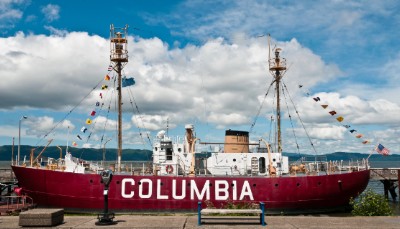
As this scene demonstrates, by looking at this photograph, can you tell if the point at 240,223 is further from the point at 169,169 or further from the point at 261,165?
the point at 261,165

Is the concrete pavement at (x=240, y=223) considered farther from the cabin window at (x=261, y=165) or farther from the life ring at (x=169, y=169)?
the cabin window at (x=261, y=165)

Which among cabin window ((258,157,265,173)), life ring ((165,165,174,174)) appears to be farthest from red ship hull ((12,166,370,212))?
cabin window ((258,157,265,173))

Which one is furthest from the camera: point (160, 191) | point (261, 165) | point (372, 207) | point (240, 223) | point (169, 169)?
point (261, 165)

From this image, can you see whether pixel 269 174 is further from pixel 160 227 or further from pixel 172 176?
pixel 160 227

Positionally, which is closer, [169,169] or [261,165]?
[169,169]

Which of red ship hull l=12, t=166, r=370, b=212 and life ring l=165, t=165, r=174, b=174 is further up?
life ring l=165, t=165, r=174, b=174

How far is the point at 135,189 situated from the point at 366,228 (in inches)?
558

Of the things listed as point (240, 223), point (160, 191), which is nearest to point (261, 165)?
point (160, 191)

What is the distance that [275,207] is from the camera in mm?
24141

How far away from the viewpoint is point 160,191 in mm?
23812

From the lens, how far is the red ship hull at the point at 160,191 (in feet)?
77.8

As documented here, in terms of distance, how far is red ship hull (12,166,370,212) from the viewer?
23.7 m

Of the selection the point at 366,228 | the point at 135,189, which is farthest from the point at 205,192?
the point at 366,228

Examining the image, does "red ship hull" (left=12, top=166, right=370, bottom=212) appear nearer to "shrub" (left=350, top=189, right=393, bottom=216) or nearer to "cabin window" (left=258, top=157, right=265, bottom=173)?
"cabin window" (left=258, top=157, right=265, bottom=173)
